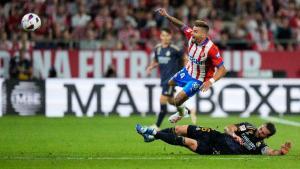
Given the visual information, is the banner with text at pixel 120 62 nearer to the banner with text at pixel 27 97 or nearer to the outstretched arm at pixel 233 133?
the banner with text at pixel 27 97

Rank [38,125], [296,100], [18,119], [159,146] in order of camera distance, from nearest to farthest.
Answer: [159,146] < [38,125] < [18,119] < [296,100]

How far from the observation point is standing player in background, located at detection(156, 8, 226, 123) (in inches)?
622

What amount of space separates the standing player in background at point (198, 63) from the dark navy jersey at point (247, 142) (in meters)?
1.43

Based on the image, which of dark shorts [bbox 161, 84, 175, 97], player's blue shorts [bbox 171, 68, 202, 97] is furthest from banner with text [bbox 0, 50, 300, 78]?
player's blue shorts [bbox 171, 68, 202, 97]

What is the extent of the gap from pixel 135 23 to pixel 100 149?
1119 centimetres

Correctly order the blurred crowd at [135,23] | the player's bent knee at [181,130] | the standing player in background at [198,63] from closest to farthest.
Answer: the player's bent knee at [181,130] < the standing player in background at [198,63] < the blurred crowd at [135,23]

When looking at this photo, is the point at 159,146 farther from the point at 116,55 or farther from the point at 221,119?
the point at 116,55

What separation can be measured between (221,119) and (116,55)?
413cm

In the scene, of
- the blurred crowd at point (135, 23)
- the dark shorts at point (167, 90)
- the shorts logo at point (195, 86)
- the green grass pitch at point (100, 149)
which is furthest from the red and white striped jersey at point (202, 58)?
the blurred crowd at point (135, 23)

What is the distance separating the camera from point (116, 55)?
82.9 feet

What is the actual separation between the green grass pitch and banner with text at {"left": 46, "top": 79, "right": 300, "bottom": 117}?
1307 millimetres

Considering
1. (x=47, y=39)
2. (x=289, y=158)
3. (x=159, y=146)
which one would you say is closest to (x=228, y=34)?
(x=47, y=39)

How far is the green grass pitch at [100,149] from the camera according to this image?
13156 mm

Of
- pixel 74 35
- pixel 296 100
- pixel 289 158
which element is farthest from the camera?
pixel 74 35
